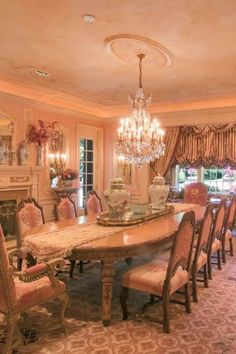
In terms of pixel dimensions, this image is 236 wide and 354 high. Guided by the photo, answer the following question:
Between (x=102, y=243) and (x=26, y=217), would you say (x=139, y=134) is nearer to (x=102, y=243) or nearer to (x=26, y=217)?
(x=26, y=217)

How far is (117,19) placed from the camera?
311 centimetres

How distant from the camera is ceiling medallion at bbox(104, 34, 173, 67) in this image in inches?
141

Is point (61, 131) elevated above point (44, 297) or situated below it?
above

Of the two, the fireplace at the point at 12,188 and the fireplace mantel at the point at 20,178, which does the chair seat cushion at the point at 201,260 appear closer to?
the fireplace at the point at 12,188

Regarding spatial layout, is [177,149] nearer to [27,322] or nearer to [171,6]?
[171,6]

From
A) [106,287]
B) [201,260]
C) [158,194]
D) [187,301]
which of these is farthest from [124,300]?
[158,194]

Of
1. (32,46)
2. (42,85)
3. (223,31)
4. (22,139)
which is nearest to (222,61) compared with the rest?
(223,31)

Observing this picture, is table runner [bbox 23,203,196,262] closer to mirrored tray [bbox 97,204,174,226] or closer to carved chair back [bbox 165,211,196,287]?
mirrored tray [bbox 97,204,174,226]

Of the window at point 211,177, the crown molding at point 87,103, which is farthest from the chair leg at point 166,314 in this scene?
the window at point 211,177

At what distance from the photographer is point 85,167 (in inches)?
307

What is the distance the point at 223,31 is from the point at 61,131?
4.19 m

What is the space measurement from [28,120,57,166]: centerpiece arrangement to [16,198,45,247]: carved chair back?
231 cm

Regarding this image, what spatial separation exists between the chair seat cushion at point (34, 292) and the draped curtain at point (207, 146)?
5119 mm

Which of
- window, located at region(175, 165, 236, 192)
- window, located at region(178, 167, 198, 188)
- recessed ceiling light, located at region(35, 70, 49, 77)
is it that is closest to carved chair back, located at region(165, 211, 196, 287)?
recessed ceiling light, located at region(35, 70, 49, 77)
